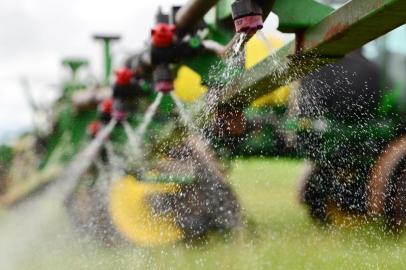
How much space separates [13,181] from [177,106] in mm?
2338

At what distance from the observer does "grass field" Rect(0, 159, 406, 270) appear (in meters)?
2.19

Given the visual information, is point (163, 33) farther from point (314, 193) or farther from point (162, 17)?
point (314, 193)

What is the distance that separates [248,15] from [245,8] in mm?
17

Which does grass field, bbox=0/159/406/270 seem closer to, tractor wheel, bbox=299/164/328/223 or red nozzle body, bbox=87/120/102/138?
tractor wheel, bbox=299/164/328/223

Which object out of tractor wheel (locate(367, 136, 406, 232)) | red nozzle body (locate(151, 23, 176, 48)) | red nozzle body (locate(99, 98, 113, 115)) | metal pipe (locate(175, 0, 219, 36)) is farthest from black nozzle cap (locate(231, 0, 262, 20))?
red nozzle body (locate(99, 98, 113, 115))

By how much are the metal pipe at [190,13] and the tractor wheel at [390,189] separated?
3.25 feet

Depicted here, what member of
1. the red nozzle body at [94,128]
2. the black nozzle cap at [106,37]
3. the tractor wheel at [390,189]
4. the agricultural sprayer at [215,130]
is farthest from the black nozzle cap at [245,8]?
the black nozzle cap at [106,37]

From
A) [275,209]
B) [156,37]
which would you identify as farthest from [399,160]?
[156,37]

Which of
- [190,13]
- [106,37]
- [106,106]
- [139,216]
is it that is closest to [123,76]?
[106,106]

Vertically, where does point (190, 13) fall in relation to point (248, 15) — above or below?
below

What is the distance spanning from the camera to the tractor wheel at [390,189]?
2.57m

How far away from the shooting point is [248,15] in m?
1.54

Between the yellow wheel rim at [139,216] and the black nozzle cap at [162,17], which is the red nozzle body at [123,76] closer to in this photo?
the yellow wheel rim at [139,216]

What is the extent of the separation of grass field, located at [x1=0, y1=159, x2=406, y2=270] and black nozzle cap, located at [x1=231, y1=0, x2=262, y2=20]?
2.93 ft
